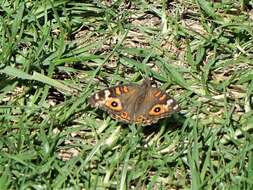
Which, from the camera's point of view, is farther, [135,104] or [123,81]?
[123,81]

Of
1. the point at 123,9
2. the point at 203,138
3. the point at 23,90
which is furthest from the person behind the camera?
the point at 123,9

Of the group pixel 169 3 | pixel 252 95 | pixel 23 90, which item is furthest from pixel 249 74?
pixel 23 90

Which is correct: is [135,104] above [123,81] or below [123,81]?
below

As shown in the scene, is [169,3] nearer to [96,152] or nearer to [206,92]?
[206,92]
